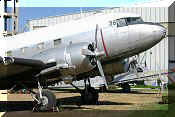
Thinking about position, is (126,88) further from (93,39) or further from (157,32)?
(157,32)

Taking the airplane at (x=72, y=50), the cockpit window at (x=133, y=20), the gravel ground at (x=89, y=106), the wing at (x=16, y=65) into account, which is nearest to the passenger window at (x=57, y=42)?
the airplane at (x=72, y=50)

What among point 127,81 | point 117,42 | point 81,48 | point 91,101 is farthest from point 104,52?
point 127,81

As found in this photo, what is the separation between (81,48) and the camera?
11.6 meters

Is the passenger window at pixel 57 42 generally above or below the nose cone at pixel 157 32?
below

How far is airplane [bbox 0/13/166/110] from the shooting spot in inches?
455

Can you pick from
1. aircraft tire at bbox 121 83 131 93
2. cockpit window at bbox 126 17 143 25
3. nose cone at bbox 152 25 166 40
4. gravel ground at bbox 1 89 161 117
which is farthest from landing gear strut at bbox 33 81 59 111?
aircraft tire at bbox 121 83 131 93

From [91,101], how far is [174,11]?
99.3ft

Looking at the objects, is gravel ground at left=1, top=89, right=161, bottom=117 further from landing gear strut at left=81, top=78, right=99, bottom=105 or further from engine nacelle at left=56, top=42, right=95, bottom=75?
engine nacelle at left=56, top=42, right=95, bottom=75

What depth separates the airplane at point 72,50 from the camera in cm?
→ 1155

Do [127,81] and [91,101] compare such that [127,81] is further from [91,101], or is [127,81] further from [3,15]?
[3,15]

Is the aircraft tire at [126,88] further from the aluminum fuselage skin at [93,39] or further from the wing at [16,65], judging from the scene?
the wing at [16,65]

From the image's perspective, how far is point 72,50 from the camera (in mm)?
11586

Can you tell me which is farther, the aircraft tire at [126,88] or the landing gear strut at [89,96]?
the aircraft tire at [126,88]

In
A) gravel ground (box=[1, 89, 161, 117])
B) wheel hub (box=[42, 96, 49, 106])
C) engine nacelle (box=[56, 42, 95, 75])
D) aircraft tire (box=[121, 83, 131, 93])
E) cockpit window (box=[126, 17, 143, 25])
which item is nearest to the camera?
gravel ground (box=[1, 89, 161, 117])
